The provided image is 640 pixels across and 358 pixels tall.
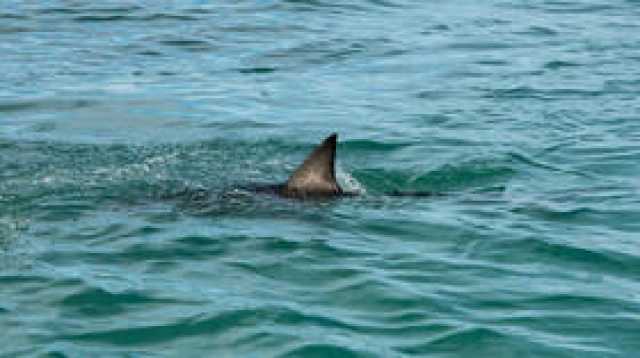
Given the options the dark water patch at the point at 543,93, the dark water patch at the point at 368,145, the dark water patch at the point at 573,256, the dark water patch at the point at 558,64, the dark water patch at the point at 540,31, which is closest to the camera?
the dark water patch at the point at 573,256

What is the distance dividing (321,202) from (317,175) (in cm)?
22

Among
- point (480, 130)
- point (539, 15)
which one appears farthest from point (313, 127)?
point (539, 15)

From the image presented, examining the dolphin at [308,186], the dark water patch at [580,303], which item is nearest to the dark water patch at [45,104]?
the dolphin at [308,186]

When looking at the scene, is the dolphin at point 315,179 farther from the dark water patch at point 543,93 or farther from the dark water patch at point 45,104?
the dark water patch at point 543,93

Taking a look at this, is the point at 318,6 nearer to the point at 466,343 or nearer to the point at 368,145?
the point at 368,145

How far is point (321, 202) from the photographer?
10656 mm

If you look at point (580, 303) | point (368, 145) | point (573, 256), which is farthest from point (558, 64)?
point (580, 303)

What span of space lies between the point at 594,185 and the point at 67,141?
4.96m

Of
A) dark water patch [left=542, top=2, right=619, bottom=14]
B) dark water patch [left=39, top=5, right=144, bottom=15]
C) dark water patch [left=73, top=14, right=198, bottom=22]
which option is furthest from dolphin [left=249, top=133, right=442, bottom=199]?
dark water patch [left=542, top=2, right=619, bottom=14]

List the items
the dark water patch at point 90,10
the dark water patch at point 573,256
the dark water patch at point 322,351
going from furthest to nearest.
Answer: the dark water patch at point 90,10 → the dark water patch at point 573,256 → the dark water patch at point 322,351

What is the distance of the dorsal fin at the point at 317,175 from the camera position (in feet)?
34.0

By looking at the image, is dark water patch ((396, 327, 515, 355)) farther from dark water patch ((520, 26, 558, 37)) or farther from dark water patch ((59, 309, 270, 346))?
dark water patch ((520, 26, 558, 37))

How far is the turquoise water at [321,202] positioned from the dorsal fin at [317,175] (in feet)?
0.50

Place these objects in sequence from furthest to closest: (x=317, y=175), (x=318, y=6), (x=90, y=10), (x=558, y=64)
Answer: (x=318, y=6) → (x=90, y=10) → (x=558, y=64) → (x=317, y=175)
